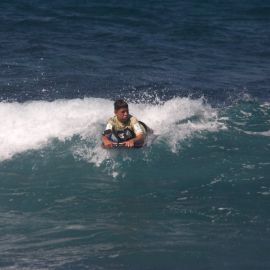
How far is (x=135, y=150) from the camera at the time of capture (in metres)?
12.2

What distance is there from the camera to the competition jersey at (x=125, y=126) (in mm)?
11727

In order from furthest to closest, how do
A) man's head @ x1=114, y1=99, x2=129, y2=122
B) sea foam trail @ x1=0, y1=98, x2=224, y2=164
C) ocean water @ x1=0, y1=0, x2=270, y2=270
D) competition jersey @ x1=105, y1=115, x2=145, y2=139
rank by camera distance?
sea foam trail @ x1=0, y1=98, x2=224, y2=164 → competition jersey @ x1=105, y1=115, x2=145, y2=139 → man's head @ x1=114, y1=99, x2=129, y2=122 → ocean water @ x1=0, y1=0, x2=270, y2=270

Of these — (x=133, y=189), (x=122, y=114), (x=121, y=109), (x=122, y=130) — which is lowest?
(x=133, y=189)

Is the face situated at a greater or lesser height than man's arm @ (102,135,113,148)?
greater

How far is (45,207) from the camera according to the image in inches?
391

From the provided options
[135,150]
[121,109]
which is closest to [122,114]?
[121,109]

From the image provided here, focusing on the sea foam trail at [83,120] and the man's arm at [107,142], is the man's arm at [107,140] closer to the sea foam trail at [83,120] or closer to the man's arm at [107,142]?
the man's arm at [107,142]

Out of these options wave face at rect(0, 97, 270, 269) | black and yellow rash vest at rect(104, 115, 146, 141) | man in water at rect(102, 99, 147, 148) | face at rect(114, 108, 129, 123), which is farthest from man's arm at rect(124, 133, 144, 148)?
wave face at rect(0, 97, 270, 269)

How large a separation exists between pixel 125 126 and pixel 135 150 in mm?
655

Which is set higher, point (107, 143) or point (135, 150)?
point (107, 143)

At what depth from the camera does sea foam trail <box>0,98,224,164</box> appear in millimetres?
13070

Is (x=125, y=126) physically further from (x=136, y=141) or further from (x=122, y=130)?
(x=136, y=141)

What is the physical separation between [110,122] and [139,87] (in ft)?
19.4

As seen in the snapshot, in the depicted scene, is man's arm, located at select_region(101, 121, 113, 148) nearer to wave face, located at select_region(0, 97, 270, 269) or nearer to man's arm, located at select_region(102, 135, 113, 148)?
man's arm, located at select_region(102, 135, 113, 148)
